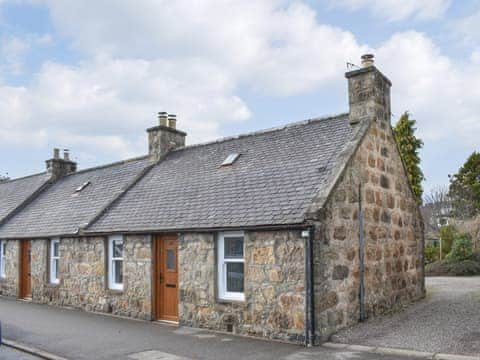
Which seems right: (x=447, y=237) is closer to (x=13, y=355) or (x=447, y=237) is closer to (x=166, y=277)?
(x=166, y=277)

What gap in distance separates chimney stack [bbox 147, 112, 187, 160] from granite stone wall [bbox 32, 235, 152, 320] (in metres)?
4.78

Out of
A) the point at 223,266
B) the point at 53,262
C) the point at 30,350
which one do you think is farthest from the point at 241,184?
the point at 53,262

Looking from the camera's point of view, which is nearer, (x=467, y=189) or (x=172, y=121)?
(x=172, y=121)

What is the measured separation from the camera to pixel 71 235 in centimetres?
1622

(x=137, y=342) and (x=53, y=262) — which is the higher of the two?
(x=53, y=262)

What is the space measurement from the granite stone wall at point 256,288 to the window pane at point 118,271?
310 centimetres

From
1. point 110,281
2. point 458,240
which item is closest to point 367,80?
point 110,281

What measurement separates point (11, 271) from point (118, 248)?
7692mm

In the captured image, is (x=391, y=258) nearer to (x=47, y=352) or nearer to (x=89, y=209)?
(x=47, y=352)

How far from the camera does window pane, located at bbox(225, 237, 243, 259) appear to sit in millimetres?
11406

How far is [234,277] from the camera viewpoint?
11.5 metres

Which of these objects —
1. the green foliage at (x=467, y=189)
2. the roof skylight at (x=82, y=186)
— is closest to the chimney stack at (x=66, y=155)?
the roof skylight at (x=82, y=186)

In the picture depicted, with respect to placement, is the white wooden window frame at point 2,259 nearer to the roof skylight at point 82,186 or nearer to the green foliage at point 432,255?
the roof skylight at point 82,186

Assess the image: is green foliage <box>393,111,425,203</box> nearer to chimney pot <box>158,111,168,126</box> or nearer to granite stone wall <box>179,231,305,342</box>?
chimney pot <box>158,111,168,126</box>
